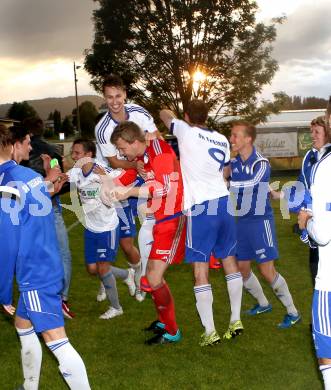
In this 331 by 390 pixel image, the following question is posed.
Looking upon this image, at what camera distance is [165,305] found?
6.15 metres

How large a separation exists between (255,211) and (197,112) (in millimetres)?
1391

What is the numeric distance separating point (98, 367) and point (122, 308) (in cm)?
208

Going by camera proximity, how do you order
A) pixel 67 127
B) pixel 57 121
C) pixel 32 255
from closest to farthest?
pixel 32 255 → pixel 67 127 → pixel 57 121

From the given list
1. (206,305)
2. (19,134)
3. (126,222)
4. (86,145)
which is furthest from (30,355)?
(126,222)

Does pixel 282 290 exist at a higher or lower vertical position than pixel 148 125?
lower

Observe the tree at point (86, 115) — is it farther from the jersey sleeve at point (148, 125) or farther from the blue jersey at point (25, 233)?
the blue jersey at point (25, 233)

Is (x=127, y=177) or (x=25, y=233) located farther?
(x=127, y=177)

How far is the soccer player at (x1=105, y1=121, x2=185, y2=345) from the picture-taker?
578 centimetres

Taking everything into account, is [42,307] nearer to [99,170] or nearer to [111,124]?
[99,170]

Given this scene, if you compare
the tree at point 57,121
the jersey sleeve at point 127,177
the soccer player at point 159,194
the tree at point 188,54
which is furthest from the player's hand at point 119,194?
the tree at point 57,121

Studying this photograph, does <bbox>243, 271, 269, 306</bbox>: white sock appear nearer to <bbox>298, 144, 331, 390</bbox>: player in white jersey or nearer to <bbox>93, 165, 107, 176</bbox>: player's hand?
<bbox>93, 165, 107, 176</bbox>: player's hand

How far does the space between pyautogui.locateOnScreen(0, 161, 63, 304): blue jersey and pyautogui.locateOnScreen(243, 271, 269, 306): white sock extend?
3315 millimetres

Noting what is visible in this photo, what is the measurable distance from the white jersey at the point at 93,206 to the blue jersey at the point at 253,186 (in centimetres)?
162

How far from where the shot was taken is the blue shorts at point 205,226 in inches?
237
